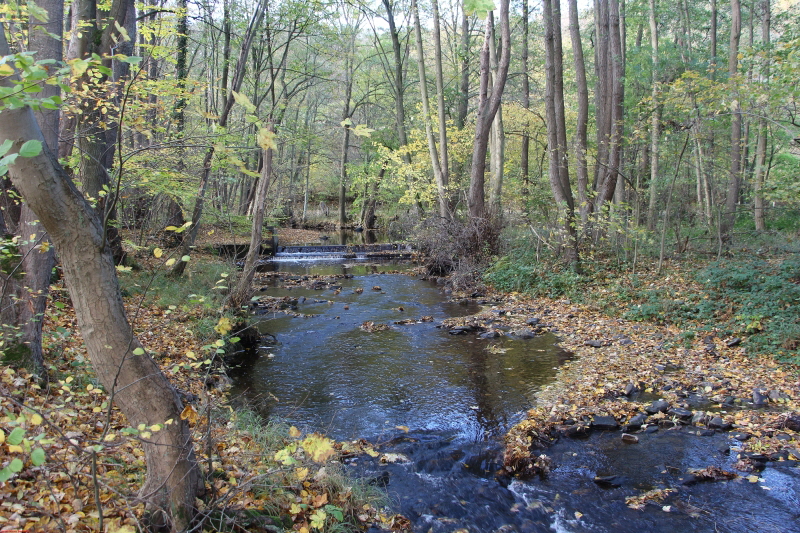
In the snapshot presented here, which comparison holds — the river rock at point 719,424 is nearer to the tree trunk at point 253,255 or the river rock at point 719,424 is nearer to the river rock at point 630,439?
the river rock at point 630,439

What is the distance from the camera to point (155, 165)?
30.2 ft

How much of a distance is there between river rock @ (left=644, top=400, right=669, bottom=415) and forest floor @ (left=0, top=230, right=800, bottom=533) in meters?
0.03

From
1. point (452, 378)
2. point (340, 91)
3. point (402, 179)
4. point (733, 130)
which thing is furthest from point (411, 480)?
point (340, 91)

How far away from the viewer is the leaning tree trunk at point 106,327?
2189mm

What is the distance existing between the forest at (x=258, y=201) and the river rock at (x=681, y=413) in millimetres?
1533

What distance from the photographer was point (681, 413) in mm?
5648

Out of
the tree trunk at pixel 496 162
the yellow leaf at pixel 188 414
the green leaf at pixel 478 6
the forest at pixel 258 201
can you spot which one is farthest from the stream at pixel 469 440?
the tree trunk at pixel 496 162

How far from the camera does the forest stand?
2.52 meters

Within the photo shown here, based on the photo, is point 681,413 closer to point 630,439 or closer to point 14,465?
point 630,439

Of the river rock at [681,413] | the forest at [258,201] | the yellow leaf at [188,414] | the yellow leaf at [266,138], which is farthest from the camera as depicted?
the river rock at [681,413]

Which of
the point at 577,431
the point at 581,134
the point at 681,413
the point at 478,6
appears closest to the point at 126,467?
the point at 478,6

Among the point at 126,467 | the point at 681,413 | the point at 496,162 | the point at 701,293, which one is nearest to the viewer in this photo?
the point at 126,467

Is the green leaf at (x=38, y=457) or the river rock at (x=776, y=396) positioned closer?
the green leaf at (x=38, y=457)

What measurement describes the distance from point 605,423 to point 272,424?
152 inches
